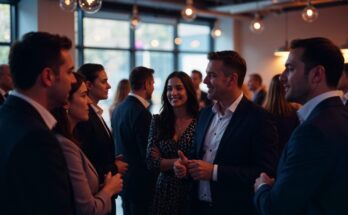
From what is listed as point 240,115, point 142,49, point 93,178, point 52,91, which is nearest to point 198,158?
point 240,115

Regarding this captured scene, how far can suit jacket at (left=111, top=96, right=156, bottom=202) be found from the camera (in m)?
3.98

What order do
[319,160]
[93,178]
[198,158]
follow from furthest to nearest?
[198,158]
[93,178]
[319,160]

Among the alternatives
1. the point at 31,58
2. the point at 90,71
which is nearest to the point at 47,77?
the point at 31,58

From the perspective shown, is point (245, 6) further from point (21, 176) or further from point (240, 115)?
point (21, 176)

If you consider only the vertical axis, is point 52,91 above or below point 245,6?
below

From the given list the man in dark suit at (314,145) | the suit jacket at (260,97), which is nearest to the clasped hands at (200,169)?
the man in dark suit at (314,145)

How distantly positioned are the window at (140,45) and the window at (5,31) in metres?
1.49

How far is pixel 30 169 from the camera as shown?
1.58 m

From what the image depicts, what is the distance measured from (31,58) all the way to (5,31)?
25.5ft

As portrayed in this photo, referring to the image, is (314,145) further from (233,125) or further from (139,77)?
(139,77)

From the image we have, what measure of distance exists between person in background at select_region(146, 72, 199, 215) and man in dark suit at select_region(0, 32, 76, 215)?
5.47 ft

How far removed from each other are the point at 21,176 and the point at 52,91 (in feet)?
1.16

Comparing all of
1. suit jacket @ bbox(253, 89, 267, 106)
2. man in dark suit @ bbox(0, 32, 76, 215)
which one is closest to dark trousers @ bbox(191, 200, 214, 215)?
man in dark suit @ bbox(0, 32, 76, 215)

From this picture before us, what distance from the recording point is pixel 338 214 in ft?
6.11
